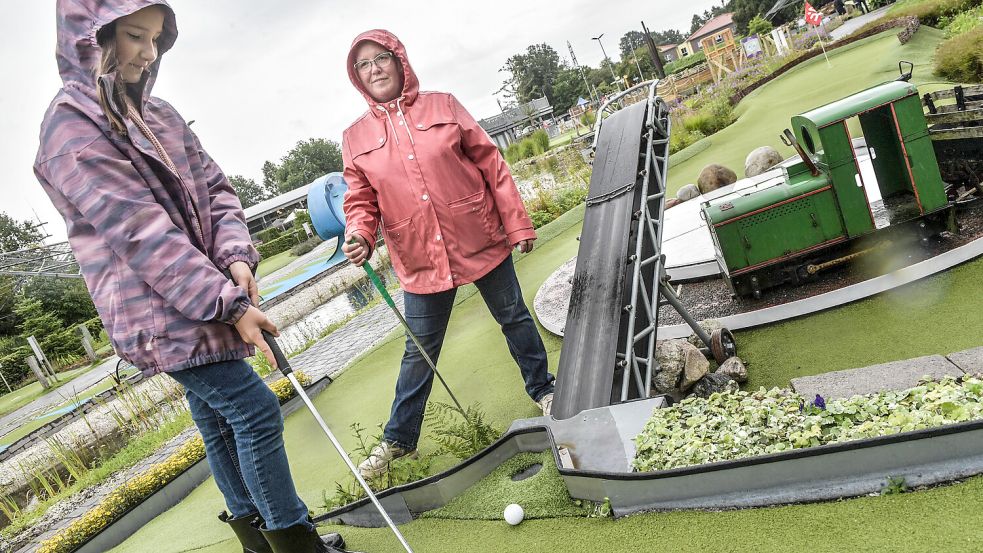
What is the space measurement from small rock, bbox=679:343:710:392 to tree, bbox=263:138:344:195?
78.8m

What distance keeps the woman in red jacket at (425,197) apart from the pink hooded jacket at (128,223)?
1214 millimetres

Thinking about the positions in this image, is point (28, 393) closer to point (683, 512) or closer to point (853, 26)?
point (683, 512)

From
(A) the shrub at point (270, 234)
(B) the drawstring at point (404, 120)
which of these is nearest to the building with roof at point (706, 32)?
(A) the shrub at point (270, 234)

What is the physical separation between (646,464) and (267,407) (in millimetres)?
1529

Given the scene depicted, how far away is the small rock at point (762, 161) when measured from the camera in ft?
29.1

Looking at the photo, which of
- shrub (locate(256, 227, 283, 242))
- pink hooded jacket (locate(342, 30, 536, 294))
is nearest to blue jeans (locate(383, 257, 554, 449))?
pink hooded jacket (locate(342, 30, 536, 294))

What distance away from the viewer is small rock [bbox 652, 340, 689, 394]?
3.96 m

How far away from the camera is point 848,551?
196 centimetres

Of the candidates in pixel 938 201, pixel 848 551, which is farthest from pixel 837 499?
pixel 938 201

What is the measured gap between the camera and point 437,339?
3.88m

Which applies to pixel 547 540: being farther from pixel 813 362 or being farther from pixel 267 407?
pixel 813 362

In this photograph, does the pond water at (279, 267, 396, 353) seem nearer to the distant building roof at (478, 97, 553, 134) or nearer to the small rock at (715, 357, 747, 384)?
the small rock at (715, 357, 747, 384)

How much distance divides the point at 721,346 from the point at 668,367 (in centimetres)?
46

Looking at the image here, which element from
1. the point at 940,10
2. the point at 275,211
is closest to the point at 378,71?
the point at 940,10
